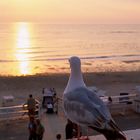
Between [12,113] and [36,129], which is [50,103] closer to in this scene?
[12,113]

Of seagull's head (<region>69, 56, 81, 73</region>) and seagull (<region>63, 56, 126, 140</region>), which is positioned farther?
seagull's head (<region>69, 56, 81, 73</region>)

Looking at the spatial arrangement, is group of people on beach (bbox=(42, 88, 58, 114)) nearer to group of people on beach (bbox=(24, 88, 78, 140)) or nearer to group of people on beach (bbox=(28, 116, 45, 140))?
group of people on beach (bbox=(24, 88, 78, 140))

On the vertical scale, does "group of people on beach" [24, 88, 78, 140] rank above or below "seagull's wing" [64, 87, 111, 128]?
below

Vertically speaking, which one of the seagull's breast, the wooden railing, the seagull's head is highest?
the seagull's head

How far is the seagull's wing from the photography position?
206 inches

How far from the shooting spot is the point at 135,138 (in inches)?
266

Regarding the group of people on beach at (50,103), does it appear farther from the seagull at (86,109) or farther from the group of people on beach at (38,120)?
the seagull at (86,109)

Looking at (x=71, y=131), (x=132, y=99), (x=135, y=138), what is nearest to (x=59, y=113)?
(x=132, y=99)

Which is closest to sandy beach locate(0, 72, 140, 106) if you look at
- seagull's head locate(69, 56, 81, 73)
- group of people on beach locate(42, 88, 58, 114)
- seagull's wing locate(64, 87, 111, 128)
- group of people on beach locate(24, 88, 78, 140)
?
group of people on beach locate(42, 88, 58, 114)

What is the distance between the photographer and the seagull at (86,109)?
5199 mm

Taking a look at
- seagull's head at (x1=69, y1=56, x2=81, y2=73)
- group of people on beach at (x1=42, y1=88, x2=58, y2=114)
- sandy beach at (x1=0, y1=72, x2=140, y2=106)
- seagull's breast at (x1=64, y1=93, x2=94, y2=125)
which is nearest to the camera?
seagull's breast at (x1=64, y1=93, x2=94, y2=125)

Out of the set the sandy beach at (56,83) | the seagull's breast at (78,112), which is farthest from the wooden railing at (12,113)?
the seagull's breast at (78,112)

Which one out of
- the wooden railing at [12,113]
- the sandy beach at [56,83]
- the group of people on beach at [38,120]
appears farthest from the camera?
the sandy beach at [56,83]

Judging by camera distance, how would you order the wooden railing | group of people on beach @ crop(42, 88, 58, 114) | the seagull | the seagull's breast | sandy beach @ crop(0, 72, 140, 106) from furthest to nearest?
sandy beach @ crop(0, 72, 140, 106)
group of people on beach @ crop(42, 88, 58, 114)
the wooden railing
the seagull's breast
the seagull
